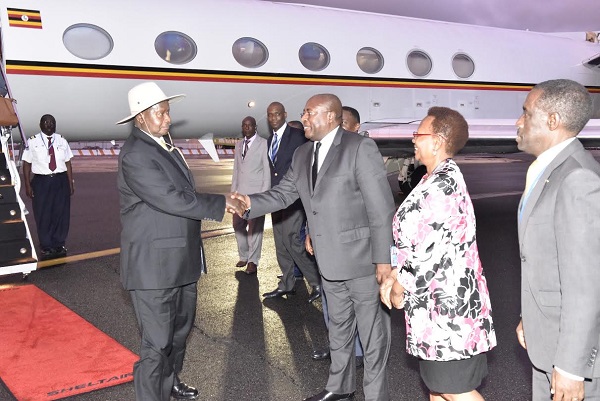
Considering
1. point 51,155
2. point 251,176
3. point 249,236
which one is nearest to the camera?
point 251,176

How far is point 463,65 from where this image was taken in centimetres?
1188

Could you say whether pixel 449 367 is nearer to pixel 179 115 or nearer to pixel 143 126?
pixel 143 126

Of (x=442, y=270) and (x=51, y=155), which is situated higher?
(x=442, y=270)

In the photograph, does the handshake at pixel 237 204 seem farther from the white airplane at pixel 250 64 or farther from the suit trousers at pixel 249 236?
the white airplane at pixel 250 64

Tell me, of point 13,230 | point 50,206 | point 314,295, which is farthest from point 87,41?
point 314,295

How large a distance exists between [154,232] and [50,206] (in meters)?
5.03

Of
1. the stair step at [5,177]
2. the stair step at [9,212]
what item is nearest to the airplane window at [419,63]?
the stair step at [5,177]

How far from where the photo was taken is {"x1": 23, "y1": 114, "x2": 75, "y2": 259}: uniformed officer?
7844 mm

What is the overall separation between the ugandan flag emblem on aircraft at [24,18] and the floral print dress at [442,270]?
7256 mm

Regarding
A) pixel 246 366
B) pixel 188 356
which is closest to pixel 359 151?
pixel 246 366

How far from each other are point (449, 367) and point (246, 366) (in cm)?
214

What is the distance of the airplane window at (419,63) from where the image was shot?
11.2 m

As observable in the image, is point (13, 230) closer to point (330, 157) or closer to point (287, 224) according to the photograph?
point (287, 224)

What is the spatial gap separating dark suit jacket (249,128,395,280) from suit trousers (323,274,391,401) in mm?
117
